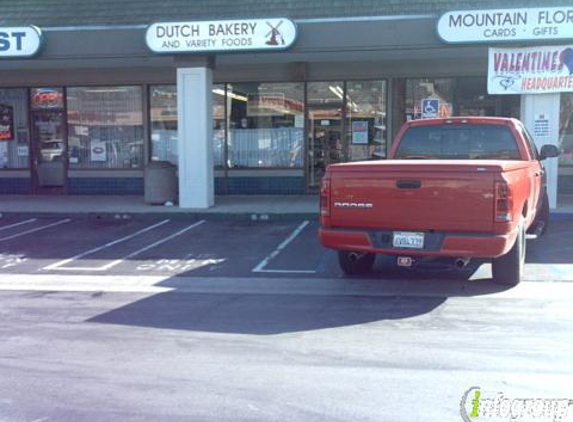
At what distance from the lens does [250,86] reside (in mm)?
17531

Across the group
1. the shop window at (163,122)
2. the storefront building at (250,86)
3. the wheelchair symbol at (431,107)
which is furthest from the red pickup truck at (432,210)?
the shop window at (163,122)

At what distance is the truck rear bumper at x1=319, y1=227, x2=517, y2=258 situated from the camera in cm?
720

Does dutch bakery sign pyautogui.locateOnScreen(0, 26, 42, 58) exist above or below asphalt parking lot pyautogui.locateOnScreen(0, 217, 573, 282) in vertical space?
above

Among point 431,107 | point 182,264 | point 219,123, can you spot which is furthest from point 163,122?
point 182,264

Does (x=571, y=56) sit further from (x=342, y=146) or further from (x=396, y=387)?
(x=396, y=387)

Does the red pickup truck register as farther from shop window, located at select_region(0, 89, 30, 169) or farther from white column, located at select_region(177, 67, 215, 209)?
shop window, located at select_region(0, 89, 30, 169)

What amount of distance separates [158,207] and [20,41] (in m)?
4.58

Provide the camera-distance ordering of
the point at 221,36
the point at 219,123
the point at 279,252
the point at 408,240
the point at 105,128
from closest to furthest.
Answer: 1. the point at 408,240
2. the point at 279,252
3. the point at 221,36
4. the point at 219,123
5. the point at 105,128

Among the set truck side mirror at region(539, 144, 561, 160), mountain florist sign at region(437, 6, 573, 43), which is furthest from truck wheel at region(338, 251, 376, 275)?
mountain florist sign at region(437, 6, 573, 43)

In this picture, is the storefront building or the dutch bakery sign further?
the dutch bakery sign

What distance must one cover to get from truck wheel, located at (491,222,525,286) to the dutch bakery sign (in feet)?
35.3

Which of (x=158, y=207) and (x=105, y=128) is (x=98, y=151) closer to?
(x=105, y=128)

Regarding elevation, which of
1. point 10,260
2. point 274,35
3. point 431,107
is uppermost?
point 274,35

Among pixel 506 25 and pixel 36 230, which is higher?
pixel 506 25
